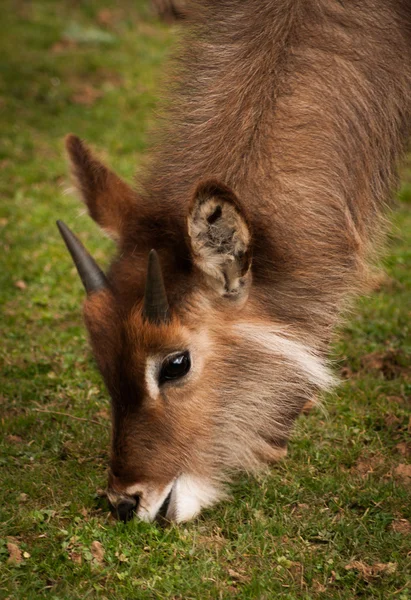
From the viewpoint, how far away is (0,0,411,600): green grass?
4133mm

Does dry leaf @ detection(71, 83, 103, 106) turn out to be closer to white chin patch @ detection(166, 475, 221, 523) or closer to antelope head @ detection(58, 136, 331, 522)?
antelope head @ detection(58, 136, 331, 522)

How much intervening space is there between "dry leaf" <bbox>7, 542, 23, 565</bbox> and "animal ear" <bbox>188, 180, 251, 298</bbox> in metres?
1.53

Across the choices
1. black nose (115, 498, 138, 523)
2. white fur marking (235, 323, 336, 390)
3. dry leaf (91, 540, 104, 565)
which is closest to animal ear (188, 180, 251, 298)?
white fur marking (235, 323, 336, 390)

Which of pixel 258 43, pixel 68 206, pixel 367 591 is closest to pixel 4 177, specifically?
pixel 68 206

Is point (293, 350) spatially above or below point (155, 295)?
below

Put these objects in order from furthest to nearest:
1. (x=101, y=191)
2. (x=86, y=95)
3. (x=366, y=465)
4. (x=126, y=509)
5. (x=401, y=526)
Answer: (x=86, y=95), (x=366, y=465), (x=101, y=191), (x=401, y=526), (x=126, y=509)

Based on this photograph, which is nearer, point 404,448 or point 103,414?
point 404,448

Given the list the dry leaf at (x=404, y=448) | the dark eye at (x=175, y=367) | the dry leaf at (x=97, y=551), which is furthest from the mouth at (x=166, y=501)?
the dry leaf at (x=404, y=448)

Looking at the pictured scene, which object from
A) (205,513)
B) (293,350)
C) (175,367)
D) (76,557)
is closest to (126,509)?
(76,557)

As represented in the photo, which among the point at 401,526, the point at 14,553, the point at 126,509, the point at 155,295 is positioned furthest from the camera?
the point at 401,526

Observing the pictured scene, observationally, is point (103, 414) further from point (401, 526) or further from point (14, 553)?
point (401, 526)

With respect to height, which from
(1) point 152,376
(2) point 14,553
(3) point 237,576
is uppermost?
(1) point 152,376

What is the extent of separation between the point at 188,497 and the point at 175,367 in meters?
0.69

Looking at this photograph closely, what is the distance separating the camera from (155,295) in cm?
408
